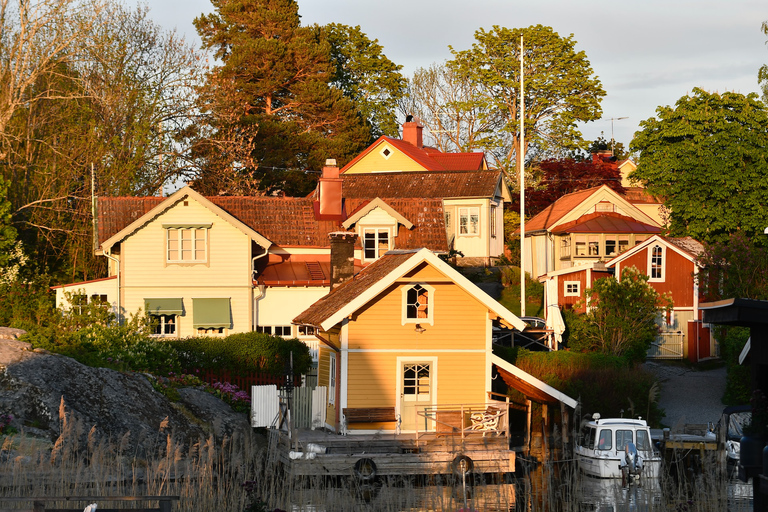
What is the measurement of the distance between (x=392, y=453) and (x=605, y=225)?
29.8m

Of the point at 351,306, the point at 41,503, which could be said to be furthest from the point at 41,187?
the point at 41,503

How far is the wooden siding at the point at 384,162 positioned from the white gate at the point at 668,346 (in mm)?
18767

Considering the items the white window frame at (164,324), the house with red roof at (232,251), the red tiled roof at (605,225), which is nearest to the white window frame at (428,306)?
the house with red roof at (232,251)

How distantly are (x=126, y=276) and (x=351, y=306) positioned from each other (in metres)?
14.4

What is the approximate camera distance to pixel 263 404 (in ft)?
95.3

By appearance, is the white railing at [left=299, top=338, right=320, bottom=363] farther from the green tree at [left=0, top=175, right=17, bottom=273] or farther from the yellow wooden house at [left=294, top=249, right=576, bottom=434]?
the green tree at [left=0, top=175, right=17, bottom=273]

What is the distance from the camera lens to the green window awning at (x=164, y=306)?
120ft

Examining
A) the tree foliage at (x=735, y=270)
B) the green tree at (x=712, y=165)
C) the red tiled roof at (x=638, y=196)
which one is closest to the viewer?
the tree foliage at (x=735, y=270)

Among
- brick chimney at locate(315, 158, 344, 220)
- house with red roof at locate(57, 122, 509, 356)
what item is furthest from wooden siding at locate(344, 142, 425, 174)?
brick chimney at locate(315, 158, 344, 220)

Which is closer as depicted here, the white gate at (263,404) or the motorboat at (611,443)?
the motorboat at (611,443)

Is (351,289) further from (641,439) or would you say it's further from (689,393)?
(689,393)

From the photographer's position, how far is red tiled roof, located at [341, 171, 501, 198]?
51.0 metres

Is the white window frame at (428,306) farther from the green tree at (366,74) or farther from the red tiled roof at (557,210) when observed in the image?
the green tree at (366,74)

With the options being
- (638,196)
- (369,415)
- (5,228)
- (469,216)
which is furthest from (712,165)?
(5,228)
